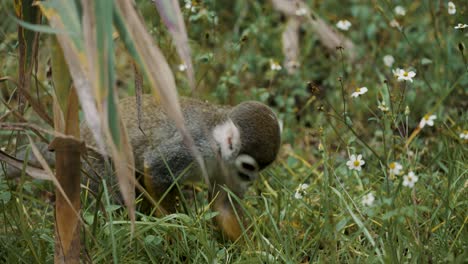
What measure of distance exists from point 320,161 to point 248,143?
1.78 feet

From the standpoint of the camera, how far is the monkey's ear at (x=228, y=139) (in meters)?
3.79

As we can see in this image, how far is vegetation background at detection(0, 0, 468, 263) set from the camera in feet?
9.54

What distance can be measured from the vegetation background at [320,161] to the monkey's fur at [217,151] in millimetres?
143

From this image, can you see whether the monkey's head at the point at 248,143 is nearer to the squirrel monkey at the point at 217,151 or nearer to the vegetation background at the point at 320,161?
the squirrel monkey at the point at 217,151

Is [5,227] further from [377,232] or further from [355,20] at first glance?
[355,20]

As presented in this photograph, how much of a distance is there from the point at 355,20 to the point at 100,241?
12.7 feet

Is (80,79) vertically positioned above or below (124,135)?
above

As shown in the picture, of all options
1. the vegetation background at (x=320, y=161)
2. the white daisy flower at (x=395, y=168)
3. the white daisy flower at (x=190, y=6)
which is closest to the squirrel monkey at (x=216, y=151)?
the vegetation background at (x=320, y=161)

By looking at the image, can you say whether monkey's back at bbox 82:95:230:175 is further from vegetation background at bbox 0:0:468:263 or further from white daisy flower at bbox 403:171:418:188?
white daisy flower at bbox 403:171:418:188

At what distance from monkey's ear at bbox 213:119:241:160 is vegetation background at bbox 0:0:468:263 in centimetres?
25

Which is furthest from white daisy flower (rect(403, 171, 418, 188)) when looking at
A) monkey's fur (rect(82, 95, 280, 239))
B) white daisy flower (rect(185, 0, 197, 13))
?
white daisy flower (rect(185, 0, 197, 13))

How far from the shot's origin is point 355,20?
6.30m

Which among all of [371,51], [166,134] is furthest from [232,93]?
[371,51]

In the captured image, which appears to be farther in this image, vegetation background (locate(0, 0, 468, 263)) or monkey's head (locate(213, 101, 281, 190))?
monkey's head (locate(213, 101, 281, 190))
